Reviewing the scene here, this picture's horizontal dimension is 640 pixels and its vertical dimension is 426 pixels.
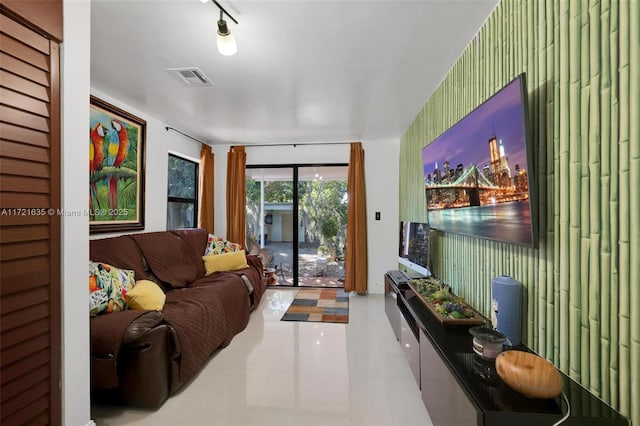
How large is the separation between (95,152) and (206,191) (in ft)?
6.37

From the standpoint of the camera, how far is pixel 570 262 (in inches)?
46.0

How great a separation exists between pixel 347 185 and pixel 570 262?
3.69 metres

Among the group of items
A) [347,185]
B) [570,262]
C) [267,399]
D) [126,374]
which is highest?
[347,185]

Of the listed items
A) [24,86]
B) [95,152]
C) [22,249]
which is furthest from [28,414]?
[95,152]

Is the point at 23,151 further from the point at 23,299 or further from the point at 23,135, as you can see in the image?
the point at 23,299

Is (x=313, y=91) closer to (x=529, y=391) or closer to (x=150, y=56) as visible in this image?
(x=150, y=56)

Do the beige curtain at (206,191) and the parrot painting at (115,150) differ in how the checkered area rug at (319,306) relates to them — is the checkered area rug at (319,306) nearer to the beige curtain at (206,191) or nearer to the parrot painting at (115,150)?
the beige curtain at (206,191)

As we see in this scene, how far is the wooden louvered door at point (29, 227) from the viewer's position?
3.86 feet

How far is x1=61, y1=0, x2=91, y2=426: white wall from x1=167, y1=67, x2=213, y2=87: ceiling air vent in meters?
0.81

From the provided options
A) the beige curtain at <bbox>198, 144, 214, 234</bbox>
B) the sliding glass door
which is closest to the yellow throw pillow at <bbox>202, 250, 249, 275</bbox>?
the sliding glass door

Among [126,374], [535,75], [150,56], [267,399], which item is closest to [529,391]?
[535,75]

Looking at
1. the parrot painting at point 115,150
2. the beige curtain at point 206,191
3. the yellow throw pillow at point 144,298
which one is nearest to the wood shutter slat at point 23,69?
the yellow throw pillow at point 144,298

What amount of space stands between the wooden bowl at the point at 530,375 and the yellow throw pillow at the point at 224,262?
11.2 feet

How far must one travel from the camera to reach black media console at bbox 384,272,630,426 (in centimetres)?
99
